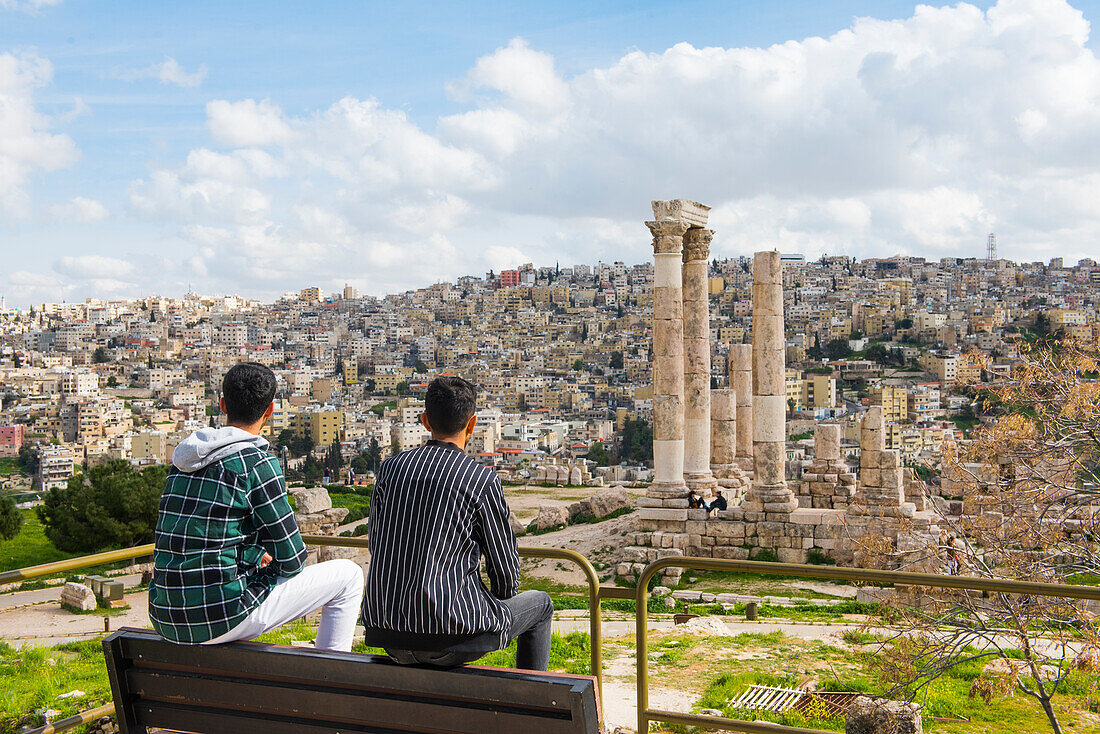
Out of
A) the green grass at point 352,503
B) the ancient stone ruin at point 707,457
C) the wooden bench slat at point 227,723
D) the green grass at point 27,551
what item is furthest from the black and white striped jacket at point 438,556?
the green grass at point 27,551

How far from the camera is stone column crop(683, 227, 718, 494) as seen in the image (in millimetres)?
19766

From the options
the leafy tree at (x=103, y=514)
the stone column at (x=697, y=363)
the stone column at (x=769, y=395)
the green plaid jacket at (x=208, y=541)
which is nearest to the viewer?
the green plaid jacket at (x=208, y=541)

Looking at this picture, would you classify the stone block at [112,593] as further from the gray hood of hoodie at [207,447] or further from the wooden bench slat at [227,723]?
the gray hood of hoodie at [207,447]

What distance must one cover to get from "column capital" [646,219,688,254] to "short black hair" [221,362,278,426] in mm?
15828

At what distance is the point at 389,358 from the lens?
6654 inches

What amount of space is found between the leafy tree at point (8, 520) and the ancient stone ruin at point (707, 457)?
27.9 metres

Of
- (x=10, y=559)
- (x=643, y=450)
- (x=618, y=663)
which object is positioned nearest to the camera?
(x=618, y=663)

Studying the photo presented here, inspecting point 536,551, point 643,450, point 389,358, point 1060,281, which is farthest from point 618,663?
point 1060,281

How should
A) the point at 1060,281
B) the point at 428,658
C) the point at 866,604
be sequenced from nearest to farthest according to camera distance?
the point at 428,658 → the point at 866,604 → the point at 1060,281

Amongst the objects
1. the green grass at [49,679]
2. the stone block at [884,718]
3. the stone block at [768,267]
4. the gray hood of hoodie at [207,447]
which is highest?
the stone block at [768,267]

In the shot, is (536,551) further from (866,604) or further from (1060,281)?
(1060,281)

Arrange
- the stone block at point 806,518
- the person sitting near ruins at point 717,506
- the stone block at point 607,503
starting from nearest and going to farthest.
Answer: the stone block at point 806,518
the person sitting near ruins at point 717,506
the stone block at point 607,503

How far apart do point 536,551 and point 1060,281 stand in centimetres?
17780

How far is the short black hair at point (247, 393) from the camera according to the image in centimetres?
375
